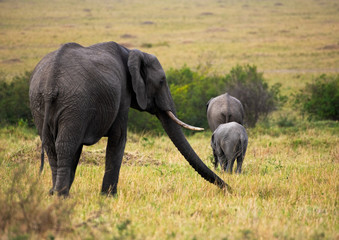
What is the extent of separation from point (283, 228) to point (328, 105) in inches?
636

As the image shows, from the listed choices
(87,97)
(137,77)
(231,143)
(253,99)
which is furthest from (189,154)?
(253,99)

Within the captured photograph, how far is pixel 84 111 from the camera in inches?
208

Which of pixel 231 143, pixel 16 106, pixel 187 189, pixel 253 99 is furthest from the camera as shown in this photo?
pixel 253 99

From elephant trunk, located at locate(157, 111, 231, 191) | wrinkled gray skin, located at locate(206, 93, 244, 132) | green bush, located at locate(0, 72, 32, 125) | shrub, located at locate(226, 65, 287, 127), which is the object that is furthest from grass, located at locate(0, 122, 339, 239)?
shrub, located at locate(226, 65, 287, 127)

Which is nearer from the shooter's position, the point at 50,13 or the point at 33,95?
the point at 33,95

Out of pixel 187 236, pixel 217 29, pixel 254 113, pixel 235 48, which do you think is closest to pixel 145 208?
pixel 187 236

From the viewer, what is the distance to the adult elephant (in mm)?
5203

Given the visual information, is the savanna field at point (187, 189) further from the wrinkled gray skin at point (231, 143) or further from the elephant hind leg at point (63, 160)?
the wrinkled gray skin at point (231, 143)

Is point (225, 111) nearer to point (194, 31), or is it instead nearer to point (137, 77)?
point (137, 77)

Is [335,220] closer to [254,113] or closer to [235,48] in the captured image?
[254,113]

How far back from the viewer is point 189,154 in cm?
679

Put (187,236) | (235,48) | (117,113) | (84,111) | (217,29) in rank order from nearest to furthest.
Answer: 1. (187,236)
2. (84,111)
3. (117,113)
4. (235,48)
5. (217,29)

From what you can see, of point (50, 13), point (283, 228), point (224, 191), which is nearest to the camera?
point (283, 228)

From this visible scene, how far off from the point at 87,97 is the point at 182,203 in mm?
1813
